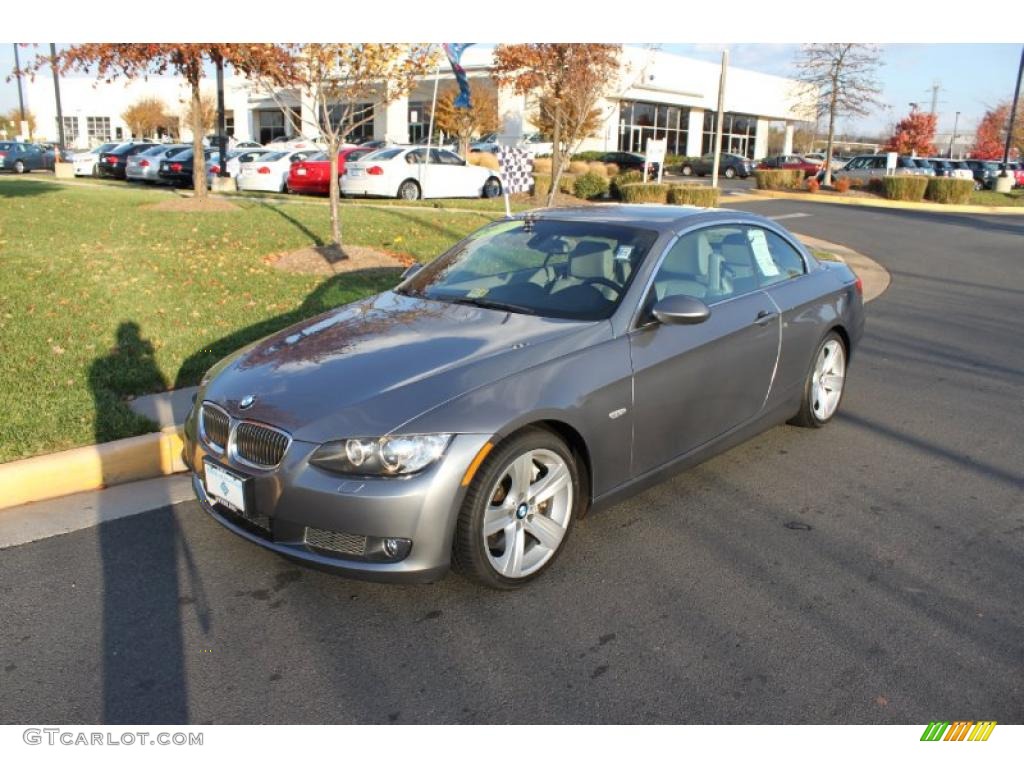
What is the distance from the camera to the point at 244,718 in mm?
2969

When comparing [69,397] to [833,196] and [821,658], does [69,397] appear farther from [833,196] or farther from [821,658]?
[833,196]

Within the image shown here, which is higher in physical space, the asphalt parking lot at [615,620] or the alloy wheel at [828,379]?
the alloy wheel at [828,379]

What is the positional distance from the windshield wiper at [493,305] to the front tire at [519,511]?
85cm

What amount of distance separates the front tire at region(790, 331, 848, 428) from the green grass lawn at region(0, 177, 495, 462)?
4.18m

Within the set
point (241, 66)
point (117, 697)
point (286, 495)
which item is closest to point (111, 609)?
point (117, 697)

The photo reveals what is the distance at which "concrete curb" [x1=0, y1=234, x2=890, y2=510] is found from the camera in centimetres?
476

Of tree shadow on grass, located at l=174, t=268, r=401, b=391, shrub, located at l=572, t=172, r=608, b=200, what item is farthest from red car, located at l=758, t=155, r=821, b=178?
tree shadow on grass, located at l=174, t=268, r=401, b=391

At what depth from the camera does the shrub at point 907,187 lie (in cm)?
3156

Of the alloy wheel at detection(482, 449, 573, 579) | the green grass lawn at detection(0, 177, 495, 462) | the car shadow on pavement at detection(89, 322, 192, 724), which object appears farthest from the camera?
the green grass lawn at detection(0, 177, 495, 462)

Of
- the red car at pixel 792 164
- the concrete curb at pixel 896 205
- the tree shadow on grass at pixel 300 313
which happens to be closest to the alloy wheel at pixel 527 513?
the tree shadow on grass at pixel 300 313

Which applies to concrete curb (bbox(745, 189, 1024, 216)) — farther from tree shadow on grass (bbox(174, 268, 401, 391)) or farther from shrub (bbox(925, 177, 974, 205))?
tree shadow on grass (bbox(174, 268, 401, 391))

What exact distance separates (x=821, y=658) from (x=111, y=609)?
112 inches

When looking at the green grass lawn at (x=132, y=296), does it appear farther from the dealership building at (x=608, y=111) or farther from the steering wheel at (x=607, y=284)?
the dealership building at (x=608, y=111)
